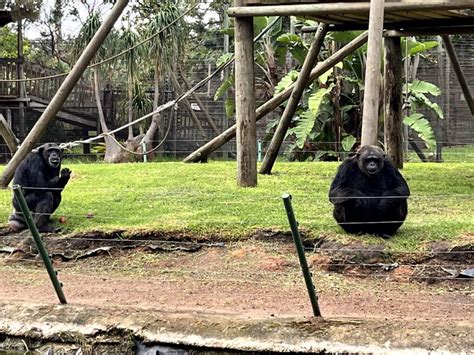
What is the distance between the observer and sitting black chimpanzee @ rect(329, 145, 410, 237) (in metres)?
7.38

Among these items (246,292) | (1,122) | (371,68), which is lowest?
(246,292)

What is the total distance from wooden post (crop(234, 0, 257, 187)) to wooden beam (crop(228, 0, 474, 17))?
0.25m

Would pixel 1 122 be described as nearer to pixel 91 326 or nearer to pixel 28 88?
pixel 91 326

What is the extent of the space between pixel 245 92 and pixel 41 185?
305cm

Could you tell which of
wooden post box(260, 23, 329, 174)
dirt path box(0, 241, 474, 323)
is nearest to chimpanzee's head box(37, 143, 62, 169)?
dirt path box(0, 241, 474, 323)

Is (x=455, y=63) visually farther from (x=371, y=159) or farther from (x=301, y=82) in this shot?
(x=371, y=159)

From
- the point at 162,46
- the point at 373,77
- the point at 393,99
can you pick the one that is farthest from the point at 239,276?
the point at 162,46

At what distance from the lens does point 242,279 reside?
6.86 meters

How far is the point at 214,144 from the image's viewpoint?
13531 mm

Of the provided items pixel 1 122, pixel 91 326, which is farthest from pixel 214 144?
pixel 91 326

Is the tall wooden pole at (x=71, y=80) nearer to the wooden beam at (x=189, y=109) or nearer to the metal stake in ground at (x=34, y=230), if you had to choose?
the metal stake in ground at (x=34, y=230)

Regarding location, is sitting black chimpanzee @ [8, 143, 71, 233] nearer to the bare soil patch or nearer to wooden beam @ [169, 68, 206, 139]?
the bare soil patch

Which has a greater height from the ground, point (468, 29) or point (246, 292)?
point (468, 29)

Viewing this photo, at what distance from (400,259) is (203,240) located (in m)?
2.07
